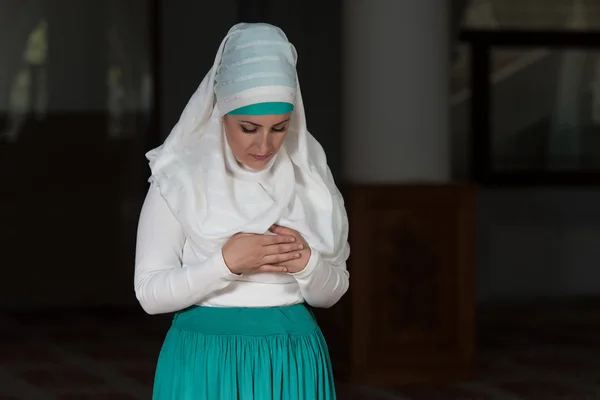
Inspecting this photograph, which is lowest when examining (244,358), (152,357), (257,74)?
(152,357)

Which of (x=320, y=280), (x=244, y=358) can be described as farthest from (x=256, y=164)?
(x=244, y=358)

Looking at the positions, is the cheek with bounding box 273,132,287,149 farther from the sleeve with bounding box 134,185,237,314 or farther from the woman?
the sleeve with bounding box 134,185,237,314

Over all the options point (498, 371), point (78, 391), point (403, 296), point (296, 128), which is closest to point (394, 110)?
point (403, 296)

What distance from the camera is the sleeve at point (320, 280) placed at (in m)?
2.03

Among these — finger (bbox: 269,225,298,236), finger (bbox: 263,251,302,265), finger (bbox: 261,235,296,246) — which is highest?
finger (bbox: 269,225,298,236)

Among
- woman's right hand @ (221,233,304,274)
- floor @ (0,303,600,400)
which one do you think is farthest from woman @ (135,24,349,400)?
floor @ (0,303,600,400)

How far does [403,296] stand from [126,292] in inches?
121

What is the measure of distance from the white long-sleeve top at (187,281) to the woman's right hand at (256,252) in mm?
25

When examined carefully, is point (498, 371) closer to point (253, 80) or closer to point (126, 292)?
point (126, 292)

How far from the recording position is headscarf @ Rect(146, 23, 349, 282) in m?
2.04

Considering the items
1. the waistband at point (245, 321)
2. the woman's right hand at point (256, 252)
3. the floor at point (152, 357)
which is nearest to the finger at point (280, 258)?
the woman's right hand at point (256, 252)

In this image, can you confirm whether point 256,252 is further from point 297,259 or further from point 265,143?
point 265,143

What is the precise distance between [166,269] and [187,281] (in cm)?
9

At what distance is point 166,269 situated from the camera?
207 centimetres
